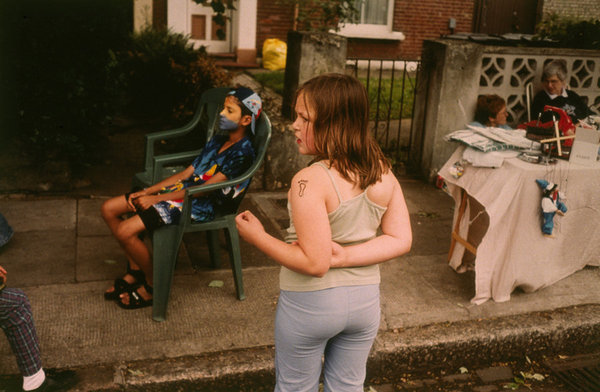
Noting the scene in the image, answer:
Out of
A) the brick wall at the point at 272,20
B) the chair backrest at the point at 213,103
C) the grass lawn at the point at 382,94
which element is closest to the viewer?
the chair backrest at the point at 213,103

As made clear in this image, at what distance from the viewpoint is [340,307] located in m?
2.19

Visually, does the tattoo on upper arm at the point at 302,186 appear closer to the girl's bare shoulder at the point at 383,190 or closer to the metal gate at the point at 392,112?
the girl's bare shoulder at the point at 383,190

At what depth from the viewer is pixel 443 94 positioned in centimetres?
670

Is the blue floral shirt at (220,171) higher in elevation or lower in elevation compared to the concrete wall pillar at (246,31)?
lower

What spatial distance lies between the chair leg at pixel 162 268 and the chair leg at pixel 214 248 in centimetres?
73

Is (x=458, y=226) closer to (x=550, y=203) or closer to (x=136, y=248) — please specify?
(x=550, y=203)

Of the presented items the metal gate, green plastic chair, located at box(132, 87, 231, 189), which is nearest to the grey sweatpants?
green plastic chair, located at box(132, 87, 231, 189)

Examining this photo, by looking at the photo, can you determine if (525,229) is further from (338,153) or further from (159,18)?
(159,18)

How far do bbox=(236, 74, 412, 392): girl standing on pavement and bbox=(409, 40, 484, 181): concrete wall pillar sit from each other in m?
4.68

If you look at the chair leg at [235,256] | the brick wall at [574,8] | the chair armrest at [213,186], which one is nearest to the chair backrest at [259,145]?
the chair armrest at [213,186]

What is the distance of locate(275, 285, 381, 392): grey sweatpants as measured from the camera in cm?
219

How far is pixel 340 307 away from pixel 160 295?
1.91 metres

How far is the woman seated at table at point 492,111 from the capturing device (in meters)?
6.27

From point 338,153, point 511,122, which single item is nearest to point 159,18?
point 511,122
